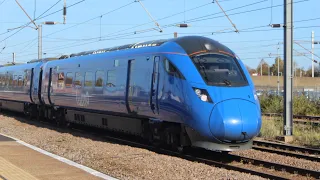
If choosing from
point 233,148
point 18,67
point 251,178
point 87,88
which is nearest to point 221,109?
point 233,148

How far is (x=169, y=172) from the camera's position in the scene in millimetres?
8898

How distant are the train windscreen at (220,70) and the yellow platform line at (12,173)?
4.76 m

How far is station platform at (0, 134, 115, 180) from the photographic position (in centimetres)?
834

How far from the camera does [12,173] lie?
338 inches

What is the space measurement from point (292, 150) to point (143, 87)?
5038 mm

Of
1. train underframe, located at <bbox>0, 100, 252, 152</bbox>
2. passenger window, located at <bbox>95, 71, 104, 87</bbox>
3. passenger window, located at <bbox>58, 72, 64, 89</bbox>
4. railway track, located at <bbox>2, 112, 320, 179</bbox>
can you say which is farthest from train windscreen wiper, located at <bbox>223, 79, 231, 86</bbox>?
passenger window, located at <bbox>58, 72, 64, 89</bbox>

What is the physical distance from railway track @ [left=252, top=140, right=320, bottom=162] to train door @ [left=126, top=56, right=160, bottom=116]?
12.5 feet

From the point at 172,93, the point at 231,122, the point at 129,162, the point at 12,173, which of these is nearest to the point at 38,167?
the point at 12,173

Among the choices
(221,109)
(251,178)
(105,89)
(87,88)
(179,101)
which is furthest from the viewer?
(87,88)

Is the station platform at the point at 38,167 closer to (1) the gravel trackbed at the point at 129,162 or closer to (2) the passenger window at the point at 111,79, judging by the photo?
(1) the gravel trackbed at the point at 129,162

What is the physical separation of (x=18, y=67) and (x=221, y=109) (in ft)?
66.4

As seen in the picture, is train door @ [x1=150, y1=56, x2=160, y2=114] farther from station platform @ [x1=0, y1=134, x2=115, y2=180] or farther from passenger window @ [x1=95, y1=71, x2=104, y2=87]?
passenger window @ [x1=95, y1=71, x2=104, y2=87]

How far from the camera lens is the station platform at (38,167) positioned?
328 inches

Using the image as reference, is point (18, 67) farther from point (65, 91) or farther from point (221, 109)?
point (221, 109)
